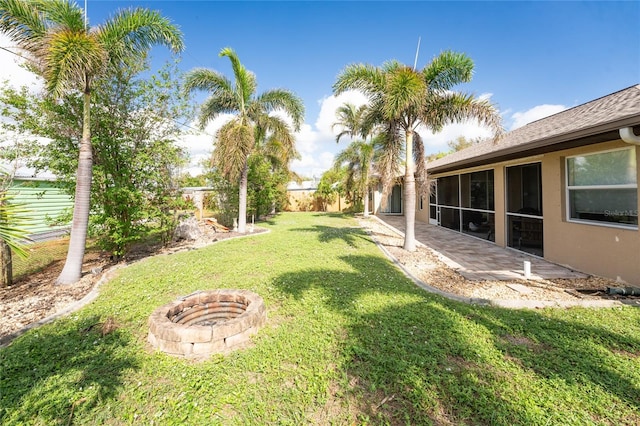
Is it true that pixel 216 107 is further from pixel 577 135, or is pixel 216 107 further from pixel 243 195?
pixel 577 135

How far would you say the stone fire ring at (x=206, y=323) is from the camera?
2938 millimetres

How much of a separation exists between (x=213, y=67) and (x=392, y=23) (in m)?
7.01

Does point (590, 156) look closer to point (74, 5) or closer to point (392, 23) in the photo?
point (392, 23)

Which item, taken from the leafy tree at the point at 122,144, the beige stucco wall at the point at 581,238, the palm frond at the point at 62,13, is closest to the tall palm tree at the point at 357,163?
the beige stucco wall at the point at 581,238

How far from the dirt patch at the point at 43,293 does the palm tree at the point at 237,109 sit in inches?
166

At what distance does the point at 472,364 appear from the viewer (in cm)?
271

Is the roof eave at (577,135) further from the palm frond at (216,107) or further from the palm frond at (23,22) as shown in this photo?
the palm frond at (23,22)

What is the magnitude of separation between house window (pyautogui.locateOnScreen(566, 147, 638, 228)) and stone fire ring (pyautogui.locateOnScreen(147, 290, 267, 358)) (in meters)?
6.86

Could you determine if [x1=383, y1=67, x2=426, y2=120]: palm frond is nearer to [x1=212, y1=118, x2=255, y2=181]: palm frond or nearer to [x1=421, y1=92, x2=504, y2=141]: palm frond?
[x1=421, y1=92, x2=504, y2=141]: palm frond

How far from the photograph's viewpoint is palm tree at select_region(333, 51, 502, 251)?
6.93m

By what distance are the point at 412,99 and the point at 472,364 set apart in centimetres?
622

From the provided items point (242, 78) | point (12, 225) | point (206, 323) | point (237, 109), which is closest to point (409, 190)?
point (206, 323)

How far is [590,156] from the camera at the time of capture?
5.53 meters

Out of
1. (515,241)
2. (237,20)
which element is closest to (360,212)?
(515,241)
